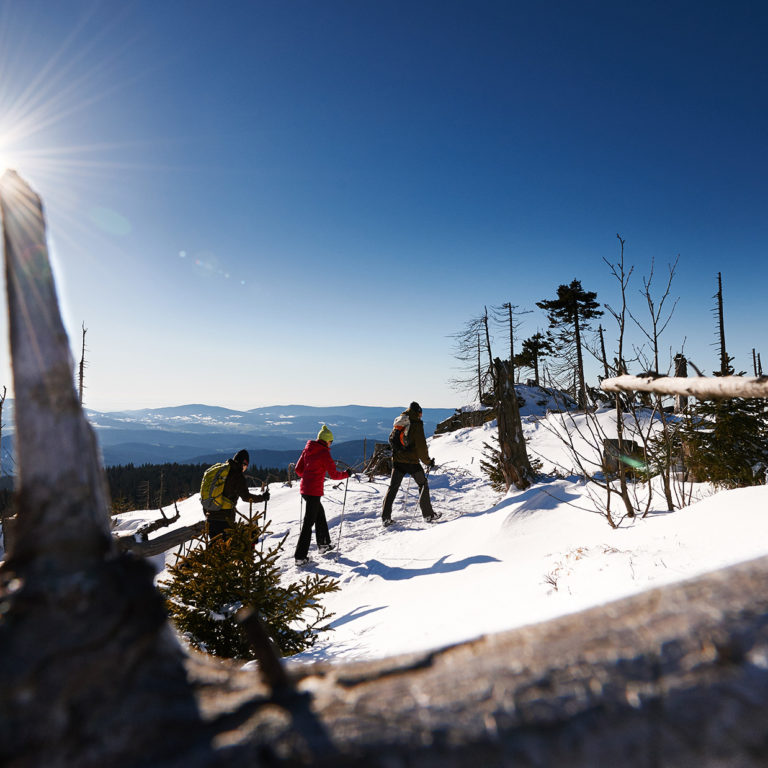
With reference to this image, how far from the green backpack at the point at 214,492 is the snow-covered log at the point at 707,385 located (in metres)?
4.59

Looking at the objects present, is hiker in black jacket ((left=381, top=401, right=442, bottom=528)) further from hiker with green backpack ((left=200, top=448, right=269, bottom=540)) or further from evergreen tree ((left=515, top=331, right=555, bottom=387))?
evergreen tree ((left=515, top=331, right=555, bottom=387))

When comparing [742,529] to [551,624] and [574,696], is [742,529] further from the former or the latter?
[574,696]

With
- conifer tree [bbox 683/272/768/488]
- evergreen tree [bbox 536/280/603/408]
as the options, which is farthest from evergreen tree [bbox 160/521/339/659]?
evergreen tree [bbox 536/280/603/408]

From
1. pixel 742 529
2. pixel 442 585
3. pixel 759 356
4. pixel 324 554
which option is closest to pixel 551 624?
pixel 742 529

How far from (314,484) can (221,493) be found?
1305 millimetres

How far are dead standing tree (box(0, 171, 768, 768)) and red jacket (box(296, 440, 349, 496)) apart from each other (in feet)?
16.5

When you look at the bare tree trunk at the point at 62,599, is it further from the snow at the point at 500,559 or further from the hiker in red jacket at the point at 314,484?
the hiker in red jacket at the point at 314,484

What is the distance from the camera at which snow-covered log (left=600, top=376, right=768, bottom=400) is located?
1.47 metres

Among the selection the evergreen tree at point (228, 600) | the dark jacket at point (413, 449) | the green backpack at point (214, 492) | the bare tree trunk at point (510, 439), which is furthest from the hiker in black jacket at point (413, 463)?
the evergreen tree at point (228, 600)

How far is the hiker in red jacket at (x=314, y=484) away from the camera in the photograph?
5621 mm

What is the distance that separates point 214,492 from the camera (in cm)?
486

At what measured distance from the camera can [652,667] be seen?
50 cm

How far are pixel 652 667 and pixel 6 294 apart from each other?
1.19 metres

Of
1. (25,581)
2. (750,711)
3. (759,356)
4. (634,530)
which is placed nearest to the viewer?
(750,711)
